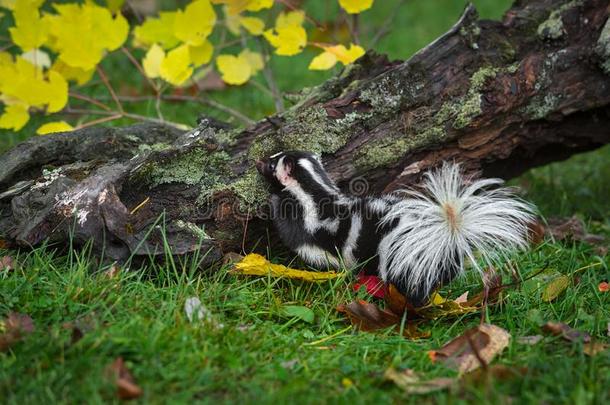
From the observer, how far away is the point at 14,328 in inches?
111

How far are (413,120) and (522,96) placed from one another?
0.65 metres

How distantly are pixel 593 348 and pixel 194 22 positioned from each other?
2947 mm

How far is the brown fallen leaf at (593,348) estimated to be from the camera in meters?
2.88

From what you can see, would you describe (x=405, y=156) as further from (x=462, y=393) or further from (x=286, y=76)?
(x=286, y=76)

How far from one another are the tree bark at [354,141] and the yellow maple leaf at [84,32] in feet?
2.06

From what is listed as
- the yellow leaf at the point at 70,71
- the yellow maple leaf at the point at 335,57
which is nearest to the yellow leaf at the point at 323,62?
the yellow maple leaf at the point at 335,57

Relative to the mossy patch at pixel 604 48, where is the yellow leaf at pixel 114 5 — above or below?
above

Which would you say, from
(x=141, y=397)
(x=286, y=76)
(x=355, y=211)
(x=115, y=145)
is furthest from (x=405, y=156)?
(x=286, y=76)

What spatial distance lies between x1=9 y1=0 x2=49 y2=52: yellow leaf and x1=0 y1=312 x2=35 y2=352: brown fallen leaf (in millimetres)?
2072

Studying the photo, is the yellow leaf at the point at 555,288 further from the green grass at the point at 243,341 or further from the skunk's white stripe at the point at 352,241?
the skunk's white stripe at the point at 352,241

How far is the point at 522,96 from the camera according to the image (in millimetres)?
4172

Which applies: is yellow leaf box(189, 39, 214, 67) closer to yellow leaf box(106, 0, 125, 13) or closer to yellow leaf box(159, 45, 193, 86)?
yellow leaf box(159, 45, 193, 86)

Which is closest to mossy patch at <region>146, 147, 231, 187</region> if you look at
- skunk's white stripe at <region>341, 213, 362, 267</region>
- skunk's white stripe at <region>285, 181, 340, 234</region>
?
skunk's white stripe at <region>285, 181, 340, 234</region>

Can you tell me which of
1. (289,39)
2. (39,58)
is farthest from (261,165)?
(39,58)
